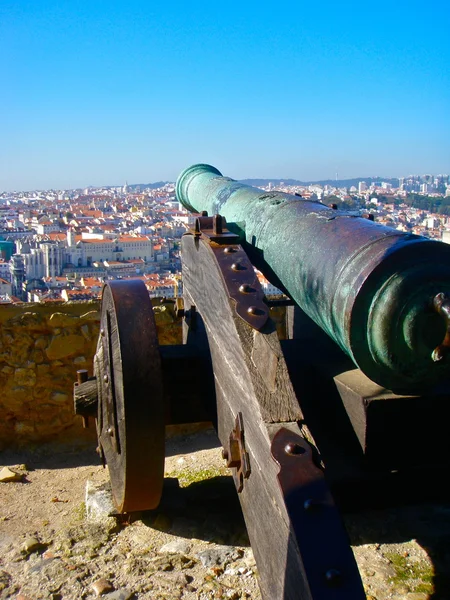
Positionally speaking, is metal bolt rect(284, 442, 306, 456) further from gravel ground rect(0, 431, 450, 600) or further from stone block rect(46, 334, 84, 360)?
stone block rect(46, 334, 84, 360)

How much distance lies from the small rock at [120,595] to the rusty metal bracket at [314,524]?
36.0 inches

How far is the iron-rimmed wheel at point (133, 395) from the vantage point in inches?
74.3

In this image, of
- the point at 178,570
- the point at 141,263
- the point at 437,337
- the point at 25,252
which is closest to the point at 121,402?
the point at 178,570

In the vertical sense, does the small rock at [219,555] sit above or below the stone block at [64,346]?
below

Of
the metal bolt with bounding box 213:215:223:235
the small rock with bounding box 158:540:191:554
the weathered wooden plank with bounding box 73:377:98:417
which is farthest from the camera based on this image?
the weathered wooden plank with bounding box 73:377:98:417

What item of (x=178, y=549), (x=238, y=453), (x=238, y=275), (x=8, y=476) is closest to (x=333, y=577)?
(x=238, y=453)

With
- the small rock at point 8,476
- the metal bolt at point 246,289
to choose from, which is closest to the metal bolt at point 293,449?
the metal bolt at point 246,289

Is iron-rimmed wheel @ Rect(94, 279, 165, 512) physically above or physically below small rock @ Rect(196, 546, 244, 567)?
above

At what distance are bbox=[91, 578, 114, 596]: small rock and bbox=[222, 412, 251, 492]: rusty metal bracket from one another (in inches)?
25.8

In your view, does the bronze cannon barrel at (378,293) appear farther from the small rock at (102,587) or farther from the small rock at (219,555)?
the small rock at (102,587)

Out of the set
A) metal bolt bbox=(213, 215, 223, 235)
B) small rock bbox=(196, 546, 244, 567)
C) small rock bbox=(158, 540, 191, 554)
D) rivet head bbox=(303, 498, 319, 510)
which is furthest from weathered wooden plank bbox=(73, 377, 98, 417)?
rivet head bbox=(303, 498, 319, 510)

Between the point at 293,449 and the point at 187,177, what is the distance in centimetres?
207

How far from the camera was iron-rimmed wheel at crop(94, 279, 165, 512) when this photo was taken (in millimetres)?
1888

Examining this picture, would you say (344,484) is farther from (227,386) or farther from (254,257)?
(254,257)
